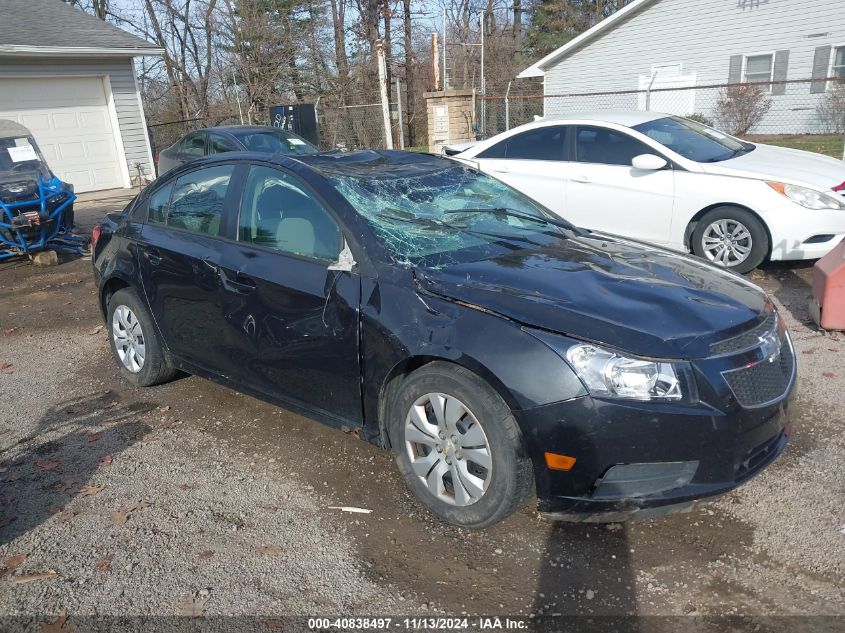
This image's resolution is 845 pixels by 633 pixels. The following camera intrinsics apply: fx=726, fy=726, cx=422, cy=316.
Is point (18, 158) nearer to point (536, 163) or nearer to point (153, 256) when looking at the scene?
point (153, 256)

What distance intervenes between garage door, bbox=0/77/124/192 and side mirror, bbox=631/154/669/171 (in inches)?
539

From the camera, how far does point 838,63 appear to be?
1998 centimetres

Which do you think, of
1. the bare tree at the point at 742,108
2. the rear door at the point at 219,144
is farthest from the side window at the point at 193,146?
the bare tree at the point at 742,108

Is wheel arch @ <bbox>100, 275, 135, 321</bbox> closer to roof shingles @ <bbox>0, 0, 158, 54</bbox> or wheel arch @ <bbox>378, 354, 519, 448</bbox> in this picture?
→ wheel arch @ <bbox>378, 354, 519, 448</bbox>

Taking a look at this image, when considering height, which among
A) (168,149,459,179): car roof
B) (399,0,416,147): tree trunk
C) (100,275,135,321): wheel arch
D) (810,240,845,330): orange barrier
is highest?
(399,0,416,147): tree trunk

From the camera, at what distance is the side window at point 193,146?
1295 centimetres

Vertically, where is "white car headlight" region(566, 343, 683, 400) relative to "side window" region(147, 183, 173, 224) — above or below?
below

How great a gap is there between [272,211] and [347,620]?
2281mm

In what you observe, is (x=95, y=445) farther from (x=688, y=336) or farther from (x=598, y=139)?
(x=598, y=139)

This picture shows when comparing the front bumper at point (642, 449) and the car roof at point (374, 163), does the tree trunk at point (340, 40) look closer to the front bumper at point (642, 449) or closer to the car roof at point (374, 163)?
the car roof at point (374, 163)

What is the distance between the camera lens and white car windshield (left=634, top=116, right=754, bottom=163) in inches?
301

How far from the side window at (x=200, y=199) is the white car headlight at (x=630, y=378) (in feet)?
8.35

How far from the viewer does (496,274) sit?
345 centimetres

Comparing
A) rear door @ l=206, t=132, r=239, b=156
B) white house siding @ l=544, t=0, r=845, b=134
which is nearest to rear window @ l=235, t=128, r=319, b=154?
rear door @ l=206, t=132, r=239, b=156
